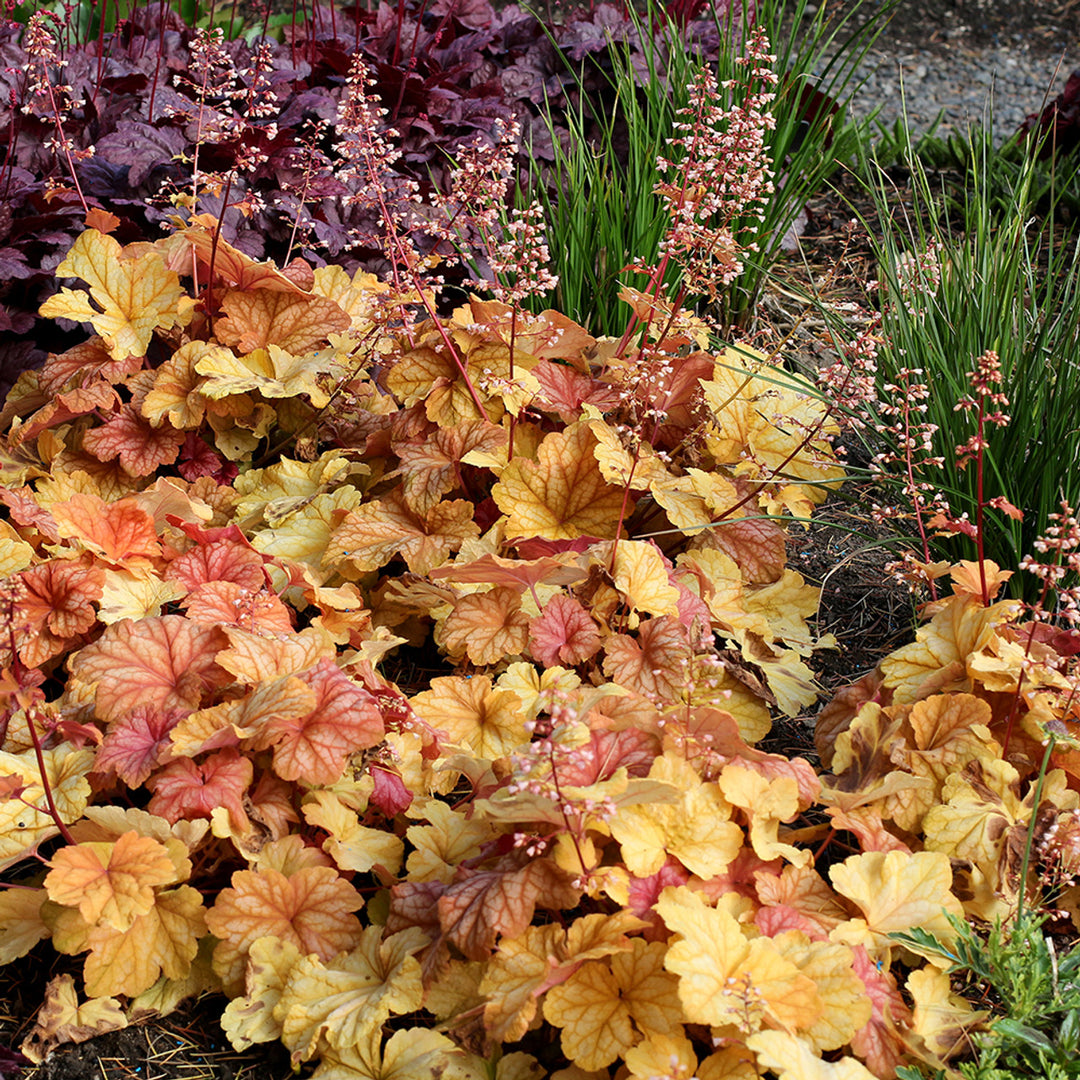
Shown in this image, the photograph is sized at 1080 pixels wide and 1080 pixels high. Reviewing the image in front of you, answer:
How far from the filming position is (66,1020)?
1.49 m

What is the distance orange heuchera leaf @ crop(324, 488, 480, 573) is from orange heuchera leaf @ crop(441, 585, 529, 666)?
173mm

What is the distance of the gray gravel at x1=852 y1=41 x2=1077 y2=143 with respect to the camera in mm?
4652

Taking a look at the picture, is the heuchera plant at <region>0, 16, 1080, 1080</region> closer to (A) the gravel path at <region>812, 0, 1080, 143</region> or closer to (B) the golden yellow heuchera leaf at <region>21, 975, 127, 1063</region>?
(B) the golden yellow heuchera leaf at <region>21, 975, 127, 1063</region>

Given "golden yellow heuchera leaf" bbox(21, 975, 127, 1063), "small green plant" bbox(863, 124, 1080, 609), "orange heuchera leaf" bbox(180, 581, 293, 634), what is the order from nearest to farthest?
"golden yellow heuchera leaf" bbox(21, 975, 127, 1063), "orange heuchera leaf" bbox(180, 581, 293, 634), "small green plant" bbox(863, 124, 1080, 609)

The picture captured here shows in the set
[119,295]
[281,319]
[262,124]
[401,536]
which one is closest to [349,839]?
[401,536]

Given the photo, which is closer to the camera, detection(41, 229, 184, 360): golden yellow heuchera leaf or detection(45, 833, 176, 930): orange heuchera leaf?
detection(45, 833, 176, 930): orange heuchera leaf

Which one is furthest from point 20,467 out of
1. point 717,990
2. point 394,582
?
point 717,990

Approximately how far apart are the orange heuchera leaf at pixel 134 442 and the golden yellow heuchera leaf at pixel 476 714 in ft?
2.93

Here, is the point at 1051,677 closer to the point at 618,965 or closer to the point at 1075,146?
the point at 618,965

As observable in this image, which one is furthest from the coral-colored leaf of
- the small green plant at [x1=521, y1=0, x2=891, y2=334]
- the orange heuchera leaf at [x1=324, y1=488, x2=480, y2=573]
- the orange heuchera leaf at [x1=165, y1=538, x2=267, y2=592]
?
the small green plant at [x1=521, y1=0, x2=891, y2=334]

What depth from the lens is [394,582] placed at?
6.93 feet

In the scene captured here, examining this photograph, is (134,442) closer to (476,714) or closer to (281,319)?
(281,319)

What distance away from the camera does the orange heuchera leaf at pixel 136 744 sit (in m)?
1.57

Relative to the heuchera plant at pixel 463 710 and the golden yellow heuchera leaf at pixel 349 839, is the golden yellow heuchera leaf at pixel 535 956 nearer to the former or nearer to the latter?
the heuchera plant at pixel 463 710
